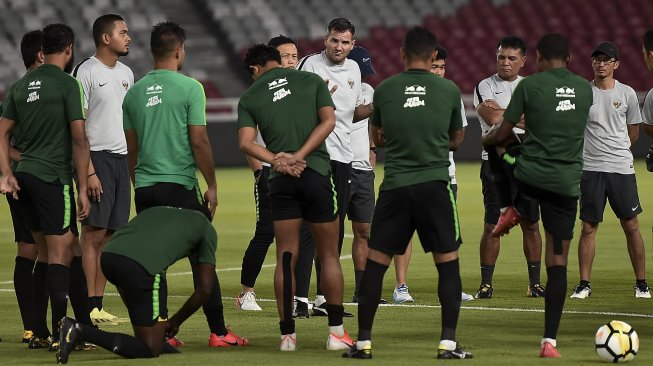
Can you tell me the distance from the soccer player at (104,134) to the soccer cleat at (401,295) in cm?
249

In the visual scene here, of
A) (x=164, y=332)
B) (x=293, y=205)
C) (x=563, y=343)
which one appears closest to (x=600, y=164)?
(x=563, y=343)

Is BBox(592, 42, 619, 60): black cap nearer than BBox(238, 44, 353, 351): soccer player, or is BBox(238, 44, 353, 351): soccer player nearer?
BBox(238, 44, 353, 351): soccer player

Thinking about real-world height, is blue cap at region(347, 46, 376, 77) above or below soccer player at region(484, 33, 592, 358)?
above

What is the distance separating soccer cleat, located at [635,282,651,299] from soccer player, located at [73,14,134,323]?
4.46 m

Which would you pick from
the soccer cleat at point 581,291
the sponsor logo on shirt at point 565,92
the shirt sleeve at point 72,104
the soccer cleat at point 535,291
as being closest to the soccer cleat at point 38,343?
the shirt sleeve at point 72,104

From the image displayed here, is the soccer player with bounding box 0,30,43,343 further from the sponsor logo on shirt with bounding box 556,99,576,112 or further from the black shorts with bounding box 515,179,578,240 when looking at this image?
the sponsor logo on shirt with bounding box 556,99,576,112

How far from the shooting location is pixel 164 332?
8.24 metres

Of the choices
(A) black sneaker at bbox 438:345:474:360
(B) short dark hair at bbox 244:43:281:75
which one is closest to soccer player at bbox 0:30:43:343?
(B) short dark hair at bbox 244:43:281:75

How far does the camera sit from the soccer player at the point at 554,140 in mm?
8344

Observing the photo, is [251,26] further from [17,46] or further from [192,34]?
[17,46]

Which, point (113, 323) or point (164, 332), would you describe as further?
point (113, 323)

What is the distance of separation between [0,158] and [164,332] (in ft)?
5.46

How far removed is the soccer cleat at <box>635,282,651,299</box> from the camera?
11328mm

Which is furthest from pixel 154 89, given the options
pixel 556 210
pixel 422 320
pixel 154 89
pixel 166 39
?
pixel 422 320
